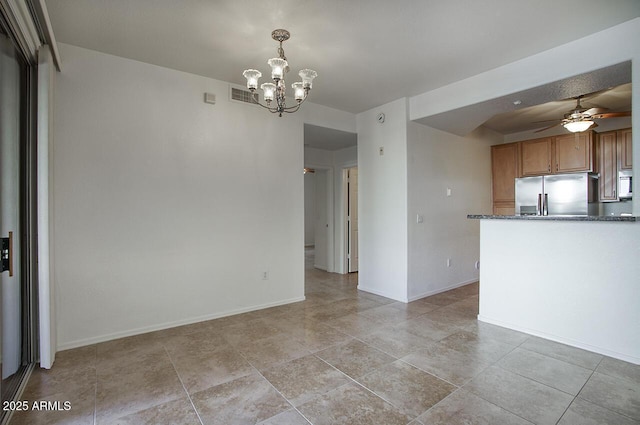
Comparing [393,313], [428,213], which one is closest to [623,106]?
[428,213]

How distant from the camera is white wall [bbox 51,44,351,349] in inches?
115

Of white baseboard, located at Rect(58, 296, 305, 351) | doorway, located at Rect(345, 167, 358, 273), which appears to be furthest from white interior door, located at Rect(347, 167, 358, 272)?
white baseboard, located at Rect(58, 296, 305, 351)

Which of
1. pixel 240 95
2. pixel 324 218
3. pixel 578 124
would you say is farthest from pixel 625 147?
pixel 240 95

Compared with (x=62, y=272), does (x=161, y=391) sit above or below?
below

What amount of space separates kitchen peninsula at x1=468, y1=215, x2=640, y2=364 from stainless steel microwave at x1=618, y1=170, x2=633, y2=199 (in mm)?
3091

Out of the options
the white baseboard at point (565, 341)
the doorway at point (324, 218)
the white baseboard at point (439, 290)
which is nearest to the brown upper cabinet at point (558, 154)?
the white baseboard at point (439, 290)

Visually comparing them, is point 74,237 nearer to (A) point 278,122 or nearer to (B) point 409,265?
(A) point 278,122

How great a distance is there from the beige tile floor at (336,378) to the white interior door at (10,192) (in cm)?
35

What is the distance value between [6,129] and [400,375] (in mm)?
3340

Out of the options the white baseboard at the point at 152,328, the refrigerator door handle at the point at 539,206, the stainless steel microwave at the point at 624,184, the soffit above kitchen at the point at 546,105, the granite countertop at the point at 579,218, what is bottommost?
the white baseboard at the point at 152,328

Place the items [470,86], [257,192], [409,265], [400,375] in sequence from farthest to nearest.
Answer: [409,265]
[257,192]
[470,86]
[400,375]

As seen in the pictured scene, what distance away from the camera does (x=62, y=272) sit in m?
2.87

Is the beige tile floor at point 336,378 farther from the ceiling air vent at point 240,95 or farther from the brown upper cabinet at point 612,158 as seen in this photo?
the brown upper cabinet at point 612,158

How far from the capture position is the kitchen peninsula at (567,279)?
264 cm
